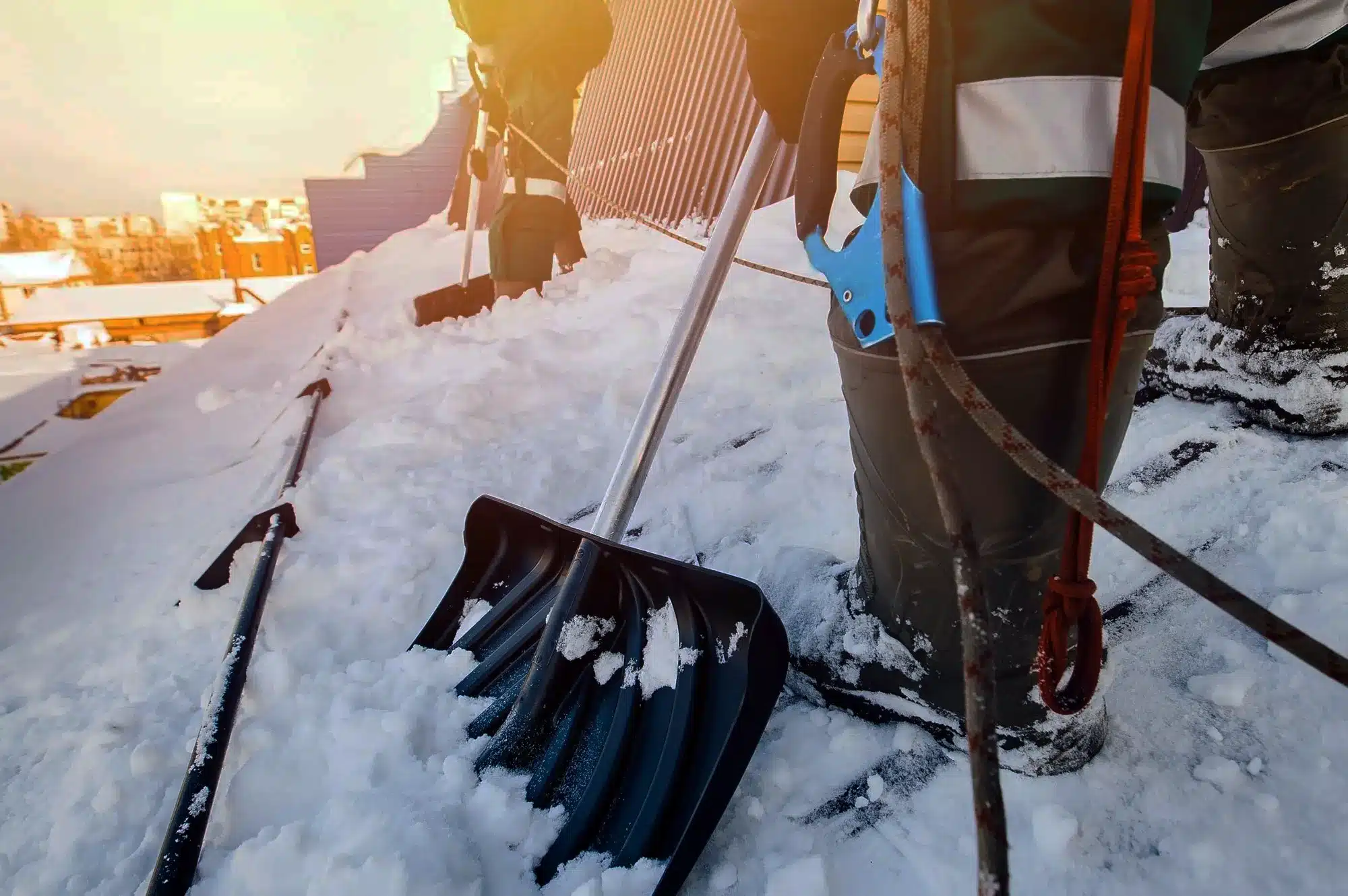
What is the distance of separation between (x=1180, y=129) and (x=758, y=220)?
293 cm

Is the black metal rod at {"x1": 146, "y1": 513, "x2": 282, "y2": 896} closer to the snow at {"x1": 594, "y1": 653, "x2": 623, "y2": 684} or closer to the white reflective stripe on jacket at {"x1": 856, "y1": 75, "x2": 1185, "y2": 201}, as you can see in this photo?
the snow at {"x1": 594, "y1": 653, "x2": 623, "y2": 684}

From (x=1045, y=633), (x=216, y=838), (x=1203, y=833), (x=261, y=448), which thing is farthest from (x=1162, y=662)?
(x=261, y=448)

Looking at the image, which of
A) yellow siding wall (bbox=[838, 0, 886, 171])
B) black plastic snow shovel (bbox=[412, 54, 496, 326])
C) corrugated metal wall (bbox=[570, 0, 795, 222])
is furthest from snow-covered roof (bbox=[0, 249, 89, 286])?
yellow siding wall (bbox=[838, 0, 886, 171])

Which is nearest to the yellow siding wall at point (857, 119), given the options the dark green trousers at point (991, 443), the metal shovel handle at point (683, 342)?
the metal shovel handle at point (683, 342)

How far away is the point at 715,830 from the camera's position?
30.7 inches

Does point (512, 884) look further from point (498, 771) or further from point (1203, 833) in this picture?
point (1203, 833)

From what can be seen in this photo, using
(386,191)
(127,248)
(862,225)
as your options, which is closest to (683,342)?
(862,225)

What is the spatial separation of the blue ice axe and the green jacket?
2.74 meters

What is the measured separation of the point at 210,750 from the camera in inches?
A: 32.9

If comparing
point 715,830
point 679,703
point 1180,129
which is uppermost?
point 1180,129

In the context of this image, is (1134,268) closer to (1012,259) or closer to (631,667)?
(1012,259)

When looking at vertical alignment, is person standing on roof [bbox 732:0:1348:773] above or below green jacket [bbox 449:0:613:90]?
below

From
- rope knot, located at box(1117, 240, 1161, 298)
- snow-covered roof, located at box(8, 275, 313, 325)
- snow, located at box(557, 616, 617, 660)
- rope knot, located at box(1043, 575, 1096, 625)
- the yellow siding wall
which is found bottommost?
snow-covered roof, located at box(8, 275, 313, 325)

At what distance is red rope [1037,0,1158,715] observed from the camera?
581mm
